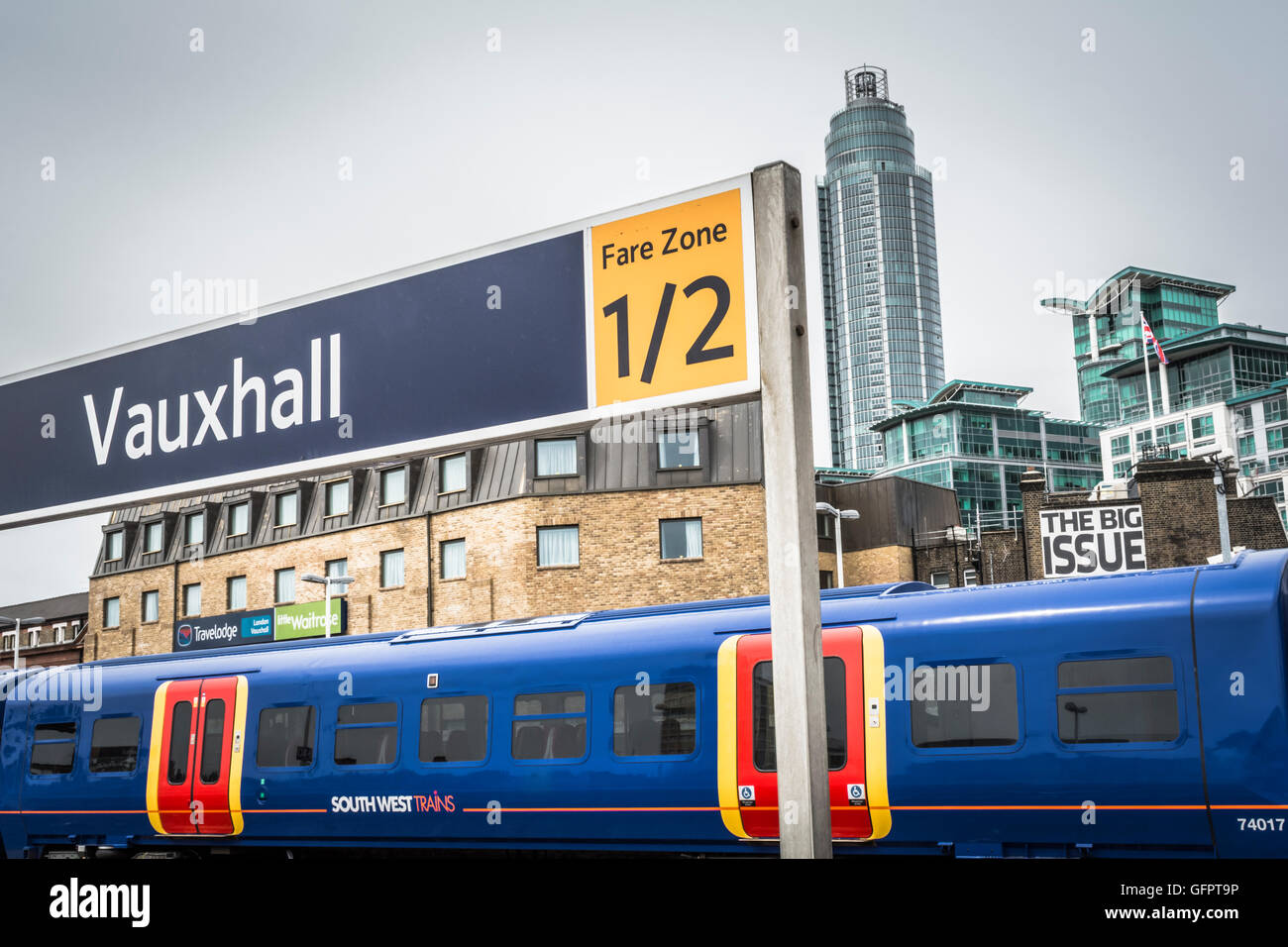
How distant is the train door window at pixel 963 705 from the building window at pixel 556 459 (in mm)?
30950

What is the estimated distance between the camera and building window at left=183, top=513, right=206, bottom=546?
52.1 metres

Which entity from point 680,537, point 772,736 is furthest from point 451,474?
point 772,736

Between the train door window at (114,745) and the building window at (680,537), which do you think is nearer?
the train door window at (114,745)

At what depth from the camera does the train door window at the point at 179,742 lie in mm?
14227

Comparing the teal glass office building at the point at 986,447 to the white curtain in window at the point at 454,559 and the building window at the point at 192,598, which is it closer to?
the building window at the point at 192,598

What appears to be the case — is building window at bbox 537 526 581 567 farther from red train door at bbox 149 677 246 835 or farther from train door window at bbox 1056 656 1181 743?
train door window at bbox 1056 656 1181 743

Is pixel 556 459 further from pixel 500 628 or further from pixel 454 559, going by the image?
pixel 500 628

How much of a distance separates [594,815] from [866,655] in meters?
3.23

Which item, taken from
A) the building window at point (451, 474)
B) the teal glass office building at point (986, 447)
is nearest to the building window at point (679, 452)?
the building window at point (451, 474)

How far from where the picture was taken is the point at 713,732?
35.8ft

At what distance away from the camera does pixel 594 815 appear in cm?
1138

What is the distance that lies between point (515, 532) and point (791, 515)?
3696 cm
